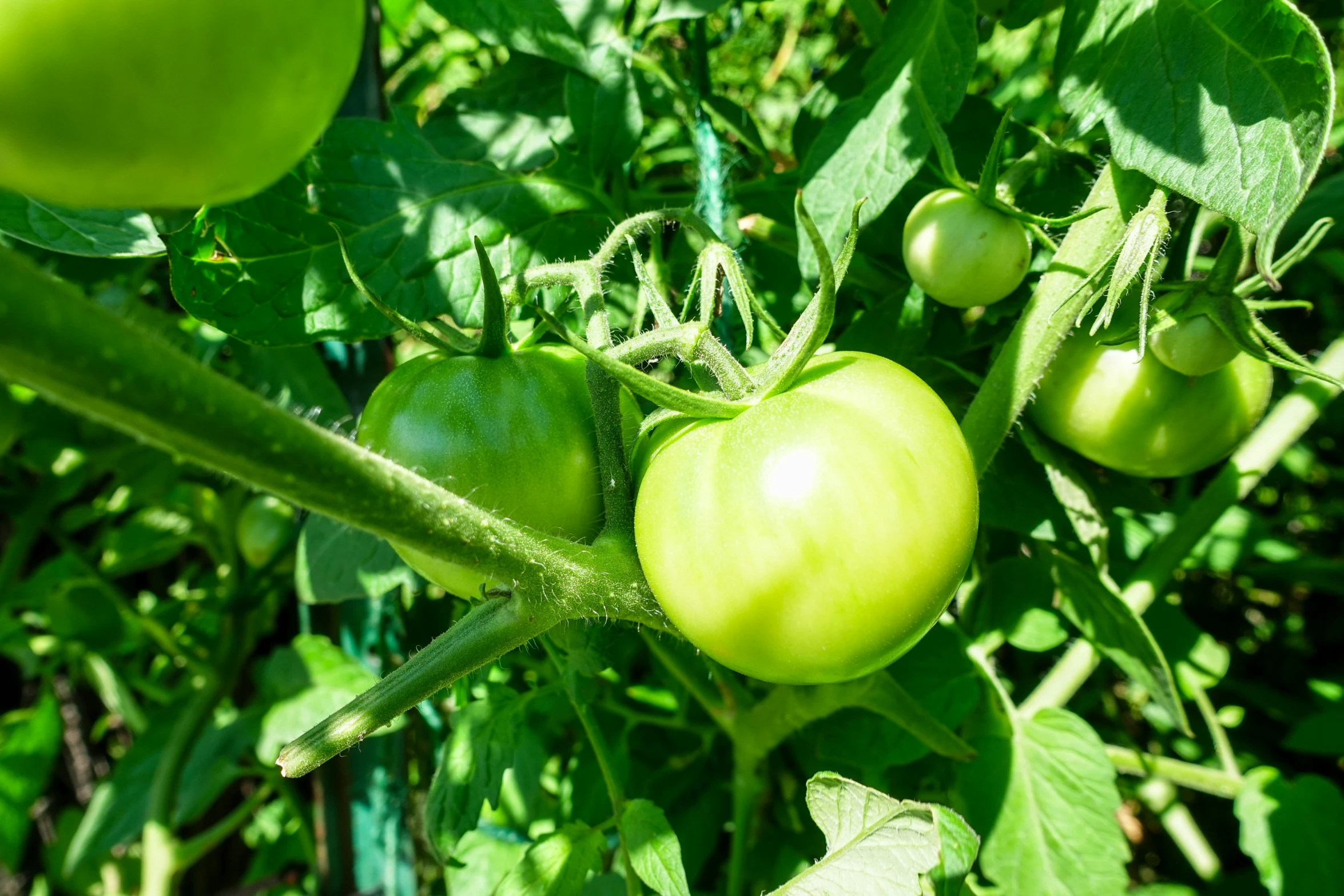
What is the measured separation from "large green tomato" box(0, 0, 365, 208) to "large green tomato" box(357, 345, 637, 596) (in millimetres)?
293

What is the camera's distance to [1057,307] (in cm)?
64

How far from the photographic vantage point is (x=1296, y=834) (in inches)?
35.1

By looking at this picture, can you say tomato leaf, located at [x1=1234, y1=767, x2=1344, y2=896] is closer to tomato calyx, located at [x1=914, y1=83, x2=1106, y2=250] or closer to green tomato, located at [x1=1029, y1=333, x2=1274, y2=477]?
green tomato, located at [x1=1029, y1=333, x2=1274, y2=477]

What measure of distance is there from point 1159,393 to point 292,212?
70 centimetres

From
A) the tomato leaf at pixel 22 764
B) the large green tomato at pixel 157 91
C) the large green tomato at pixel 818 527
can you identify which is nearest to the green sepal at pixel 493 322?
the large green tomato at pixel 818 527

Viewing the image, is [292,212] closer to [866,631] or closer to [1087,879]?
[866,631]

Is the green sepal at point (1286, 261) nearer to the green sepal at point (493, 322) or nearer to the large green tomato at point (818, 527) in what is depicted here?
the large green tomato at point (818, 527)

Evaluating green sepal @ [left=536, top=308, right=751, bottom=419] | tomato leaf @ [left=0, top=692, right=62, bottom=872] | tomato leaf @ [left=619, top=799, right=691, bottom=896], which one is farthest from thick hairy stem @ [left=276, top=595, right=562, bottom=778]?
tomato leaf @ [left=0, top=692, right=62, bottom=872]

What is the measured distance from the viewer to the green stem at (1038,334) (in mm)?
636

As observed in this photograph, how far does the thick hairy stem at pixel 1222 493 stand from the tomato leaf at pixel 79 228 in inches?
32.8

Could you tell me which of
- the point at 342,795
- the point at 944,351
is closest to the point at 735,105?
the point at 944,351

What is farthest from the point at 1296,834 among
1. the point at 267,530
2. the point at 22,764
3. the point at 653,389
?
the point at 22,764

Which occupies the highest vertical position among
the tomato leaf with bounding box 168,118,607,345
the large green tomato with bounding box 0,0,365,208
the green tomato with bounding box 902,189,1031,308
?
the large green tomato with bounding box 0,0,365,208

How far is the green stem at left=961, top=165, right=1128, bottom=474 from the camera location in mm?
636
